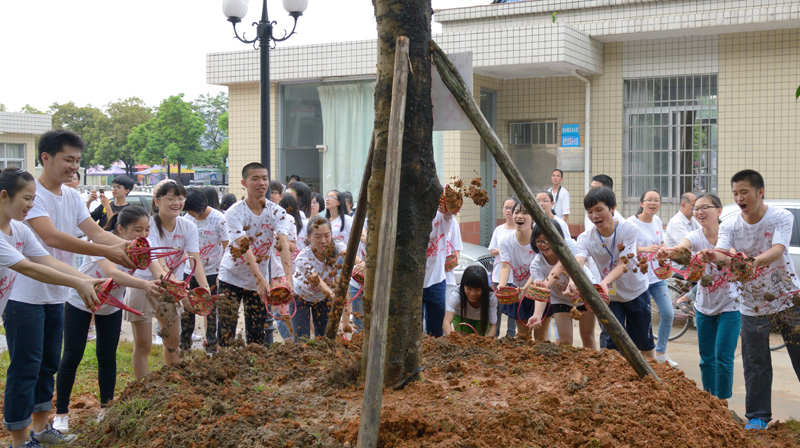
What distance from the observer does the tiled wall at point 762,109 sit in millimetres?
12781

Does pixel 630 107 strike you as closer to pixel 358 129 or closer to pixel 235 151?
pixel 358 129

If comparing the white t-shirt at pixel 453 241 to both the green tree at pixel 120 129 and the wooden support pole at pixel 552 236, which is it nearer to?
the wooden support pole at pixel 552 236

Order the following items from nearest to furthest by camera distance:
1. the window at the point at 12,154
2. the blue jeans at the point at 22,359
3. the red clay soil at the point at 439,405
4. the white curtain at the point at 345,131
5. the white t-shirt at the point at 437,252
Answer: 1. the red clay soil at the point at 439,405
2. the blue jeans at the point at 22,359
3. the white t-shirt at the point at 437,252
4. the white curtain at the point at 345,131
5. the window at the point at 12,154

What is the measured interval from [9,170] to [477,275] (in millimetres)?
3769

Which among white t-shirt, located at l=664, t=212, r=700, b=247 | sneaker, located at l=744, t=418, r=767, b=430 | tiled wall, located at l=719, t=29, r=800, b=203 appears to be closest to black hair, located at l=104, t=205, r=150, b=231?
sneaker, located at l=744, t=418, r=767, b=430

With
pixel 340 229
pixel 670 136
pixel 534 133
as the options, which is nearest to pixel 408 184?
pixel 340 229

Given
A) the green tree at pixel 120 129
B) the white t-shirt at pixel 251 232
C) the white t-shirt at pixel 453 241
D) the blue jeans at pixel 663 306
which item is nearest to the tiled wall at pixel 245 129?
the white t-shirt at pixel 453 241

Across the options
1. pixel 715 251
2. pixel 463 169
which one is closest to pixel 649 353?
pixel 715 251

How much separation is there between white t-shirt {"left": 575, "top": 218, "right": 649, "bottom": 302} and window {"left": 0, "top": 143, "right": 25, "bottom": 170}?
27683 mm

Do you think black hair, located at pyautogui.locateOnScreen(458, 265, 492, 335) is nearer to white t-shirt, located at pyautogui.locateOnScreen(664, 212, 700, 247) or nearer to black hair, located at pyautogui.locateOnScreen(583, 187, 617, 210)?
black hair, located at pyautogui.locateOnScreen(583, 187, 617, 210)

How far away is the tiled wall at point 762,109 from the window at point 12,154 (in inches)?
1008

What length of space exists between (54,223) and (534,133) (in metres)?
11.6

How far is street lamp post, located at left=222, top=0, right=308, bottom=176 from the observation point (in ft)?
31.5

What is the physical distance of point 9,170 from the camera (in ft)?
15.0
